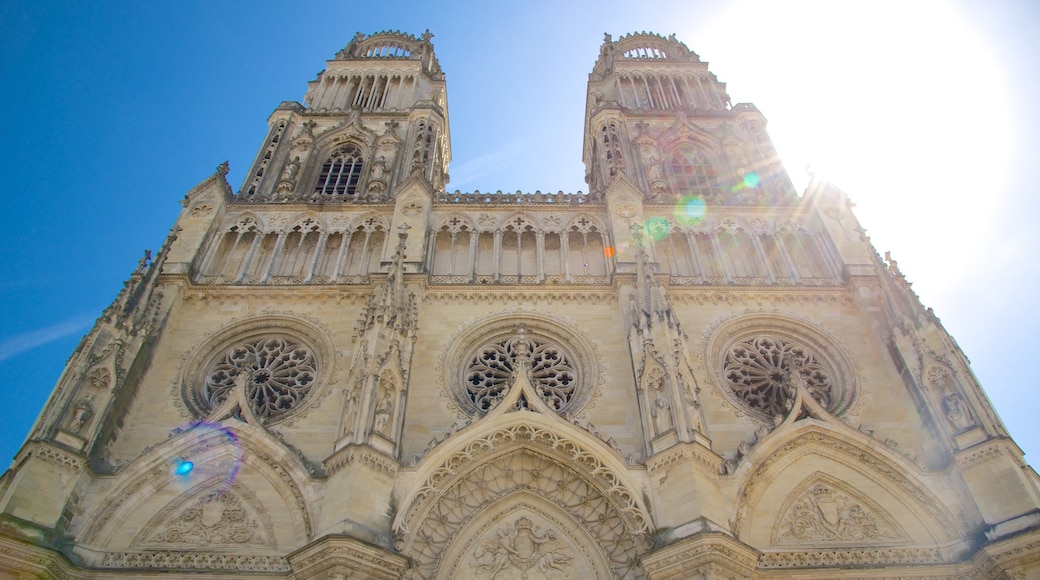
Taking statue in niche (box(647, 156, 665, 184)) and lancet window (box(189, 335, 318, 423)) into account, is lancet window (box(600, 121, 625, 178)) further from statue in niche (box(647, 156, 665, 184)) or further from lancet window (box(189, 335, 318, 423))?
lancet window (box(189, 335, 318, 423))

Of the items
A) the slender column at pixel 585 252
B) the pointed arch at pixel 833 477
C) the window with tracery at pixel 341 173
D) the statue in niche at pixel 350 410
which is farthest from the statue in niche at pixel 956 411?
the window with tracery at pixel 341 173

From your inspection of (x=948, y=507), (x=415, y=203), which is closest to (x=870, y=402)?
(x=948, y=507)

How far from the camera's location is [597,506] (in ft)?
44.8

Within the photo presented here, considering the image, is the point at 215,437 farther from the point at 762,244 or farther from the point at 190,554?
the point at 762,244

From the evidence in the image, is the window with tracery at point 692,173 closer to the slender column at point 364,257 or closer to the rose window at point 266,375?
the slender column at point 364,257

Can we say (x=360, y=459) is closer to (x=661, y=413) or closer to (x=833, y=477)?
(x=661, y=413)

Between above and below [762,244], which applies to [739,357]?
below

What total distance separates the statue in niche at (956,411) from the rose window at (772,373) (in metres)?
2.35

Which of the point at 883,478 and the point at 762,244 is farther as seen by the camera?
the point at 762,244

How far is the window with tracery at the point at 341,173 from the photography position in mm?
23531

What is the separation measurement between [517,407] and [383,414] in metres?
2.81

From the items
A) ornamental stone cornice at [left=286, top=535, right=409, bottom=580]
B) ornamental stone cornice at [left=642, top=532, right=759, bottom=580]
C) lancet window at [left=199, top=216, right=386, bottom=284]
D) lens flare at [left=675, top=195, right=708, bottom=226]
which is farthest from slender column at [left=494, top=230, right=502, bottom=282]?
ornamental stone cornice at [left=642, top=532, right=759, bottom=580]

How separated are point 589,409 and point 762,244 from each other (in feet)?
27.0

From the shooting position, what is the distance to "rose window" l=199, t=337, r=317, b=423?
15852 mm
